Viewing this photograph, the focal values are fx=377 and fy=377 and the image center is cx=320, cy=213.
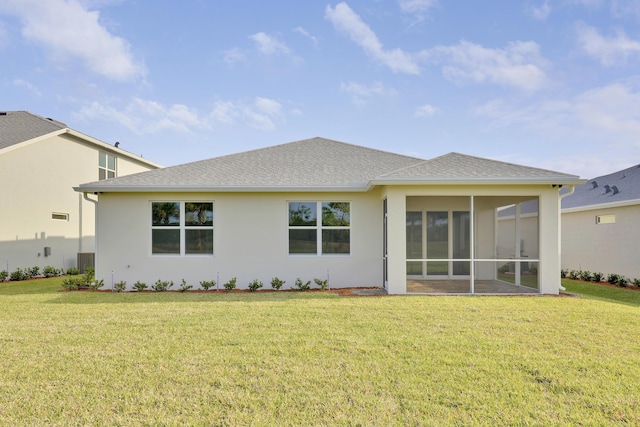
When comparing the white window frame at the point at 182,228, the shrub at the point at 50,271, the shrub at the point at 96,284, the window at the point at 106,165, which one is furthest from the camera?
the window at the point at 106,165

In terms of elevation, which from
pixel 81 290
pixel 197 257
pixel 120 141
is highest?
pixel 120 141

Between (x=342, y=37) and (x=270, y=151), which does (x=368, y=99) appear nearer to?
(x=342, y=37)

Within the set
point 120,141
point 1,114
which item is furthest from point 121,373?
point 120,141

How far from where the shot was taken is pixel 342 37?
14766 mm

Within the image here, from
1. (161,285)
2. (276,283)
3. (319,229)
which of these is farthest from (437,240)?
(161,285)

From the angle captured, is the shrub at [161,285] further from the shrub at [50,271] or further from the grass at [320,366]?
the shrub at [50,271]

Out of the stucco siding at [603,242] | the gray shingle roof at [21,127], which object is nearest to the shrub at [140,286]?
the gray shingle roof at [21,127]

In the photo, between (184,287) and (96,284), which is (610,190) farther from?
(96,284)

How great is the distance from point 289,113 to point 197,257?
874cm

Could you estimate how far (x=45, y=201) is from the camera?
15.6m

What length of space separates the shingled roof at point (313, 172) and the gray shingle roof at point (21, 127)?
648 centimetres

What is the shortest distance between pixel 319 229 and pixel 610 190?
12211 mm

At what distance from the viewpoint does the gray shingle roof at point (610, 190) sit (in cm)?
1368

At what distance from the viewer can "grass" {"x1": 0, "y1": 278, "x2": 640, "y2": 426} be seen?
3.47m
